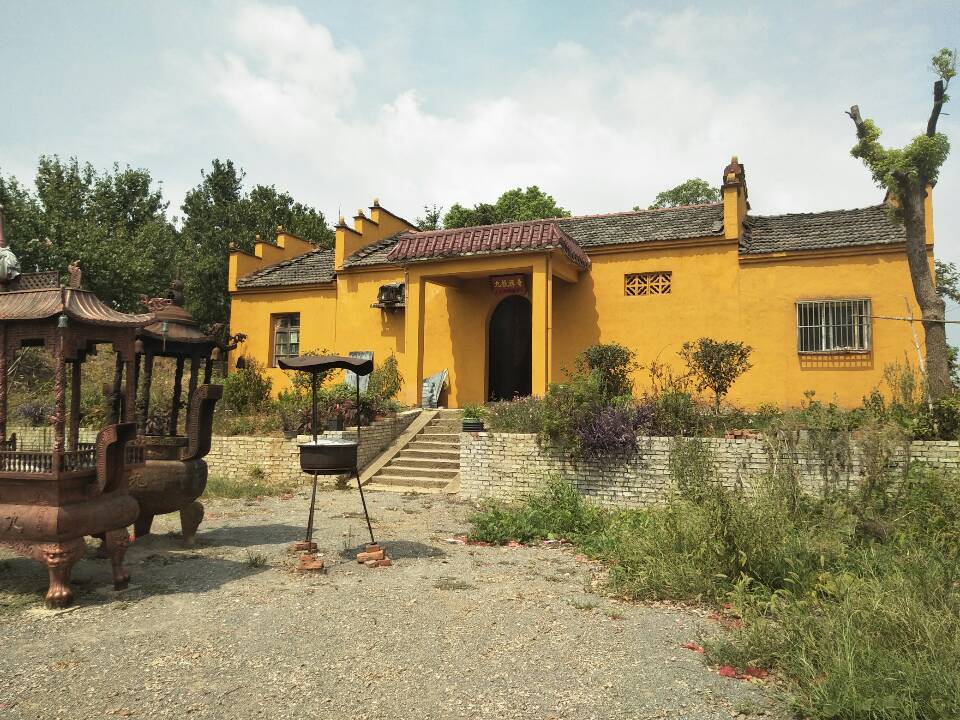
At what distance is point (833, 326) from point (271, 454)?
1118 cm

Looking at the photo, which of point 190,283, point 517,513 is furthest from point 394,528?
point 190,283

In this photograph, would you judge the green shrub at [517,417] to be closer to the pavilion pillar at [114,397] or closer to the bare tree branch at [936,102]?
the pavilion pillar at [114,397]

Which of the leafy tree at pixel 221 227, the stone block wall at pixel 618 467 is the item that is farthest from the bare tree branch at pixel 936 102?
the leafy tree at pixel 221 227

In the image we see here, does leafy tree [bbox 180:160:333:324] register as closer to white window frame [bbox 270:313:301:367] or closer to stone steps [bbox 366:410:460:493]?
white window frame [bbox 270:313:301:367]

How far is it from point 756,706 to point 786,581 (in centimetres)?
185

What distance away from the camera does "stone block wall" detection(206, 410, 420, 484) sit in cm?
1221

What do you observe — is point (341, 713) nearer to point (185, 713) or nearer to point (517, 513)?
point (185, 713)

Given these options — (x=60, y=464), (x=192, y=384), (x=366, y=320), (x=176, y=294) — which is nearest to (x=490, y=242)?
(x=366, y=320)

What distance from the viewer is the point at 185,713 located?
355 cm

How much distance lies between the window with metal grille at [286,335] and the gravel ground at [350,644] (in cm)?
1155

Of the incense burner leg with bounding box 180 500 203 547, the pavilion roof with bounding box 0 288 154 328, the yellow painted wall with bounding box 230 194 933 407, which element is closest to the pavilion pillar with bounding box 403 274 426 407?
the yellow painted wall with bounding box 230 194 933 407

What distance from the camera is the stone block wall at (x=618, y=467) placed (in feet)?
26.9

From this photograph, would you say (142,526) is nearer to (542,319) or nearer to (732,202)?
(542,319)

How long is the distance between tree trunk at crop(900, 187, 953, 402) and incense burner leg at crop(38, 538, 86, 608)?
11066 mm
